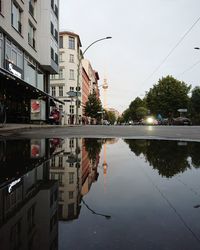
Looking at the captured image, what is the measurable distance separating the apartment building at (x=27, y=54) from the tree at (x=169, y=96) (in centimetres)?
3927

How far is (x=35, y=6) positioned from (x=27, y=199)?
3026 cm

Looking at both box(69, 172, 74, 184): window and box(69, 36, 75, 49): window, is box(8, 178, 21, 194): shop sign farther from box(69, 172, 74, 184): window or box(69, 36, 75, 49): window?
box(69, 36, 75, 49): window

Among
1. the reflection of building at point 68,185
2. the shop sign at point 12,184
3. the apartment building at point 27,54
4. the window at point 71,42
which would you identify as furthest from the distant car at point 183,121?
the shop sign at point 12,184

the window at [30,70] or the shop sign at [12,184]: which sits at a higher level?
the window at [30,70]

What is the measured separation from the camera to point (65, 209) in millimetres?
2070

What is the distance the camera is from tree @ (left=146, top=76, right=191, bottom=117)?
6719 centimetres

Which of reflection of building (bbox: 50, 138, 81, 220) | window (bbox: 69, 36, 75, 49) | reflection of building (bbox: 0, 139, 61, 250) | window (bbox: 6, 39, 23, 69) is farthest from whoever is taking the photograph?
window (bbox: 69, 36, 75, 49)

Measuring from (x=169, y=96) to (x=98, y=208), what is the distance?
68.2 m

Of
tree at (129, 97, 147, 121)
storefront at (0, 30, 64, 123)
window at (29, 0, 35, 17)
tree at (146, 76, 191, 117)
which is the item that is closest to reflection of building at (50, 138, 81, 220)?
storefront at (0, 30, 64, 123)

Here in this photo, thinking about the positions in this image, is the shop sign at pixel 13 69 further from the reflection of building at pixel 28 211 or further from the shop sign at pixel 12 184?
the shop sign at pixel 12 184

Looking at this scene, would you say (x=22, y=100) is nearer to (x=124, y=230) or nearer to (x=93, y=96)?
(x=124, y=230)

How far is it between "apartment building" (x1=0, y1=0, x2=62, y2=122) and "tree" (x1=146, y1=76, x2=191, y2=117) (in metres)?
39.3

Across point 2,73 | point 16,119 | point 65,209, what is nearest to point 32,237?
point 65,209

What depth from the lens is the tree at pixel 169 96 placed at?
67.2m
